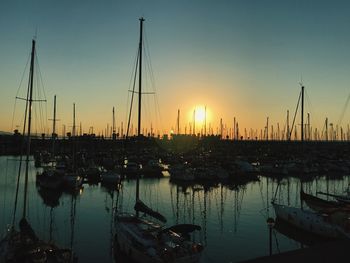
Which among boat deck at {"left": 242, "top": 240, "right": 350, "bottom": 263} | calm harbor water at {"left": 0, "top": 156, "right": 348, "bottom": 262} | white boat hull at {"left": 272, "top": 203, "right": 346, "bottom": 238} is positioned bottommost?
calm harbor water at {"left": 0, "top": 156, "right": 348, "bottom": 262}

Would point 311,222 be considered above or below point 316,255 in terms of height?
below

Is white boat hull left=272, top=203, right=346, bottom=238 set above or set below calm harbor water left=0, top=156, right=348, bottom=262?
above

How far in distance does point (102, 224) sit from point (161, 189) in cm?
2154

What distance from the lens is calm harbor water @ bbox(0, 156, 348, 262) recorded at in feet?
84.2

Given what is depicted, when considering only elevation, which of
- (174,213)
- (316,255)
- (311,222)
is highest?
(316,255)

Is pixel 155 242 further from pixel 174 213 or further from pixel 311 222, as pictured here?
pixel 174 213

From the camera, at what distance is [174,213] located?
1433 inches

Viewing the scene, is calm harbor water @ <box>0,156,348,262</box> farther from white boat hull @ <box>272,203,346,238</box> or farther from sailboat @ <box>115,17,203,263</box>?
sailboat @ <box>115,17,203,263</box>

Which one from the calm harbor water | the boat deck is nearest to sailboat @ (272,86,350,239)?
the calm harbor water

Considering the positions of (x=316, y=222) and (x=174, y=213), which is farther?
(x=174, y=213)

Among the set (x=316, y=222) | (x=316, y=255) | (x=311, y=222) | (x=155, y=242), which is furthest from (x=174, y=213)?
(x=316, y=255)

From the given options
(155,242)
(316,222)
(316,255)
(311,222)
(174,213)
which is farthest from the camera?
(174,213)

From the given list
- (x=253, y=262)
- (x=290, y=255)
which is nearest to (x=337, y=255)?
(x=290, y=255)

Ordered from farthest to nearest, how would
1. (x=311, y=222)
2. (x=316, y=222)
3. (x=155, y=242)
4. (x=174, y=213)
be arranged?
(x=174, y=213) → (x=311, y=222) → (x=316, y=222) → (x=155, y=242)
